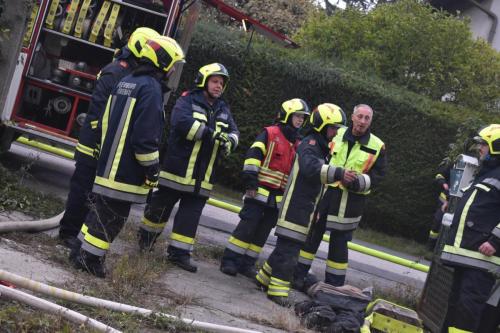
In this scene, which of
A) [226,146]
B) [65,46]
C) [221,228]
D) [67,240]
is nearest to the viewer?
[67,240]

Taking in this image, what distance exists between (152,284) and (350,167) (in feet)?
8.39

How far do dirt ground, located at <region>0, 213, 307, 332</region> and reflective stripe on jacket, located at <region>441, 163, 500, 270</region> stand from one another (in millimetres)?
1405

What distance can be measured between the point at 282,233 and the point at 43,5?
4.52m

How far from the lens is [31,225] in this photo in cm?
663

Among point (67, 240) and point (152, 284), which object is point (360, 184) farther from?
point (67, 240)

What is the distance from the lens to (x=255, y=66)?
1479 cm

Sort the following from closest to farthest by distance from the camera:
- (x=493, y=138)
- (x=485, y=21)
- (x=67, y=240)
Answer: (x=493, y=138), (x=67, y=240), (x=485, y=21)

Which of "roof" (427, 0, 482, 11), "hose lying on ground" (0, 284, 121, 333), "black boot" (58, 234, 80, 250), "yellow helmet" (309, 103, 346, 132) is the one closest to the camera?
"hose lying on ground" (0, 284, 121, 333)

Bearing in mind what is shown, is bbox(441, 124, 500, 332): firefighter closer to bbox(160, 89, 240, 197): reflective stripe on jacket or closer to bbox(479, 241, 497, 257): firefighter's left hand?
bbox(479, 241, 497, 257): firefighter's left hand

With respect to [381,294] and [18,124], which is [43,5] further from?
[381,294]

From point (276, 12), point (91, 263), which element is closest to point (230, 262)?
point (91, 263)

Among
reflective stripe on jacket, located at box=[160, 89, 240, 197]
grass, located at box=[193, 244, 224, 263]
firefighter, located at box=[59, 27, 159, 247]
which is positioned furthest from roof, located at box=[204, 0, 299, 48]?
firefighter, located at box=[59, 27, 159, 247]

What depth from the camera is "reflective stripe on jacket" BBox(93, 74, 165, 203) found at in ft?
19.3

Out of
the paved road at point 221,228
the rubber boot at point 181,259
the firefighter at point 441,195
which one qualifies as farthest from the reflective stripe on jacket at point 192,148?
the firefighter at point 441,195
